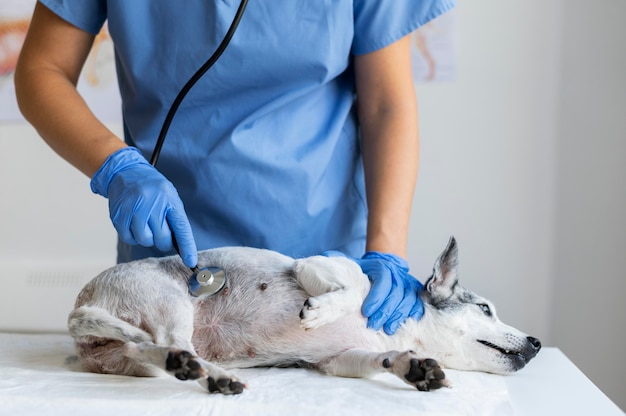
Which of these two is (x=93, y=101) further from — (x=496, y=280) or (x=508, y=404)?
(x=508, y=404)

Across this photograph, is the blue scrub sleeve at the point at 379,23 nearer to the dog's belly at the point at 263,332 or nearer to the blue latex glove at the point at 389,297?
the blue latex glove at the point at 389,297

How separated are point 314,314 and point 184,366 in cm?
22

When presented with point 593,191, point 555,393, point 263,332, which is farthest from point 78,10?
point 593,191

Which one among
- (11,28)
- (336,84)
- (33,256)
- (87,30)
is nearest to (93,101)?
(11,28)

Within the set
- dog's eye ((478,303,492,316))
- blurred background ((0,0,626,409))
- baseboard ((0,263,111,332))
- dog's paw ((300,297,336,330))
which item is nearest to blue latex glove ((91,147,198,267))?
dog's paw ((300,297,336,330))

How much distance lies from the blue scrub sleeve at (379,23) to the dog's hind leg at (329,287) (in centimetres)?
53

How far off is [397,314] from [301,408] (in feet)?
1.11

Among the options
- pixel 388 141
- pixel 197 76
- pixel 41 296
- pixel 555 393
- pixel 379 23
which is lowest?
pixel 41 296

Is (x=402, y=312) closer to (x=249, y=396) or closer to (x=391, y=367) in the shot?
(x=391, y=367)

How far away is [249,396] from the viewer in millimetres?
923

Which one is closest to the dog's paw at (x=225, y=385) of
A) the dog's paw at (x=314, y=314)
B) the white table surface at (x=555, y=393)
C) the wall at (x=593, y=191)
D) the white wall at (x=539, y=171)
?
the dog's paw at (x=314, y=314)

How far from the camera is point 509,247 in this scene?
236cm

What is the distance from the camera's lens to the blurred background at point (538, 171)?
2268mm

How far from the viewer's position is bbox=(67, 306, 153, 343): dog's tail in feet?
3.42
